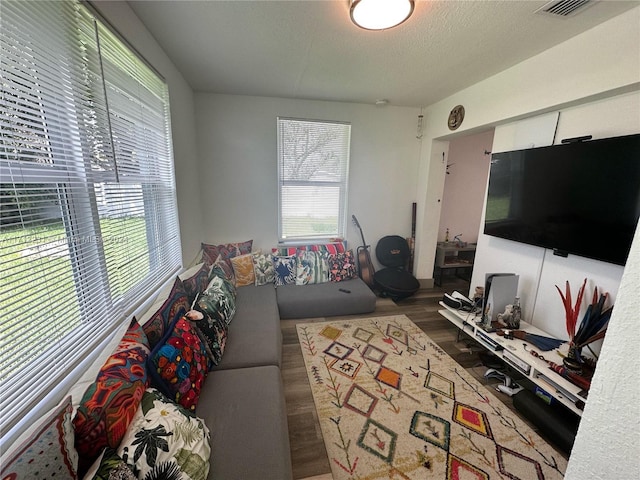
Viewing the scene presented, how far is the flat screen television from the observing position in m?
1.46

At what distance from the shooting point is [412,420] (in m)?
1.59

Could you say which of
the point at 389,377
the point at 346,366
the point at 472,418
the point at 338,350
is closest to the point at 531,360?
the point at 472,418

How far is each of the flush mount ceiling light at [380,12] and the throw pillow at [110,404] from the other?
2.09m

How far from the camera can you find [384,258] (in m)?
3.61

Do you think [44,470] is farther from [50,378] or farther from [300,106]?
[300,106]

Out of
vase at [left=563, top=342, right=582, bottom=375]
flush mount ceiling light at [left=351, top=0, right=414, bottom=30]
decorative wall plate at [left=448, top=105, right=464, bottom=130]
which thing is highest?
flush mount ceiling light at [left=351, top=0, right=414, bottom=30]

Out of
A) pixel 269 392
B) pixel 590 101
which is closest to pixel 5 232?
pixel 269 392

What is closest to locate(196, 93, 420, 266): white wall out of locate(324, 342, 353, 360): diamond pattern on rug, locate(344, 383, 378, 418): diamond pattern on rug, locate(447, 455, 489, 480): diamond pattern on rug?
locate(324, 342, 353, 360): diamond pattern on rug

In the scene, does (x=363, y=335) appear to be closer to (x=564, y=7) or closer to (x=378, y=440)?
(x=378, y=440)

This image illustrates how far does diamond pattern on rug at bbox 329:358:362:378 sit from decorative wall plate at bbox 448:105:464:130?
2778 millimetres

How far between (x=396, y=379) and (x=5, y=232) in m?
2.31

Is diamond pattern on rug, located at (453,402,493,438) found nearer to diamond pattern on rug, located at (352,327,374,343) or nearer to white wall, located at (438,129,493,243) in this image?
diamond pattern on rug, located at (352,327,374,343)

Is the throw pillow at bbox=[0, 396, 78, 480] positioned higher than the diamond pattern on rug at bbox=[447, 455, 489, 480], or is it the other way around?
the throw pillow at bbox=[0, 396, 78, 480]

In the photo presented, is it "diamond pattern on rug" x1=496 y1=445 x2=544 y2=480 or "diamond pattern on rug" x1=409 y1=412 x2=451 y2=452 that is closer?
"diamond pattern on rug" x1=496 y1=445 x2=544 y2=480
